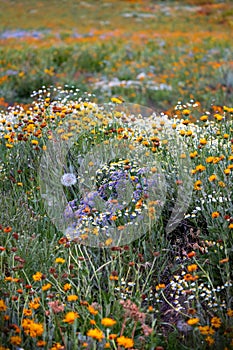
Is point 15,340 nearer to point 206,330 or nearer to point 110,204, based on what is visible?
point 206,330

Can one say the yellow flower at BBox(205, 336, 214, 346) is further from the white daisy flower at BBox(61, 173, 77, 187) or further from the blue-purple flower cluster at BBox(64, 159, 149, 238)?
the white daisy flower at BBox(61, 173, 77, 187)

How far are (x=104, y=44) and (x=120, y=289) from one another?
1162 cm

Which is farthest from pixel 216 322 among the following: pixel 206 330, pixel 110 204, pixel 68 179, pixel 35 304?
pixel 68 179

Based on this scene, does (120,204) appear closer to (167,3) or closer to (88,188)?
(88,188)

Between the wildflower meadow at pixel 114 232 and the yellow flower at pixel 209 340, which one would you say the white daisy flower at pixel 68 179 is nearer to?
the wildflower meadow at pixel 114 232

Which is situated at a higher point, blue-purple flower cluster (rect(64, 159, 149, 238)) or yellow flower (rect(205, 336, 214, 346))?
blue-purple flower cluster (rect(64, 159, 149, 238))

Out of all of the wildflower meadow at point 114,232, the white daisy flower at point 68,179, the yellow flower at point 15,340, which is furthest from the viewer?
the white daisy flower at point 68,179

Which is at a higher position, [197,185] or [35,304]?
[197,185]

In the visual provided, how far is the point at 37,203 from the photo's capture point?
13.0 feet

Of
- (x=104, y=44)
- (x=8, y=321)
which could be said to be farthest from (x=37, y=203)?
(x=104, y=44)

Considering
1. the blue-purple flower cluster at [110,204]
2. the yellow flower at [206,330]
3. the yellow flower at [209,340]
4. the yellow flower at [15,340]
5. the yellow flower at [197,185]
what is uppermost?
the yellow flower at [197,185]

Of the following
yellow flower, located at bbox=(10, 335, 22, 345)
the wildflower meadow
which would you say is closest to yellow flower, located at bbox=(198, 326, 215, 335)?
the wildflower meadow

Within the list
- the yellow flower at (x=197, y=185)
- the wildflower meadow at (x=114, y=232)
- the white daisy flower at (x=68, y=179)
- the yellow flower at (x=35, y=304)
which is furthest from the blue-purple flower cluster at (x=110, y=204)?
the yellow flower at (x=35, y=304)

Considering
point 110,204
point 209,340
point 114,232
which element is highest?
point 110,204
